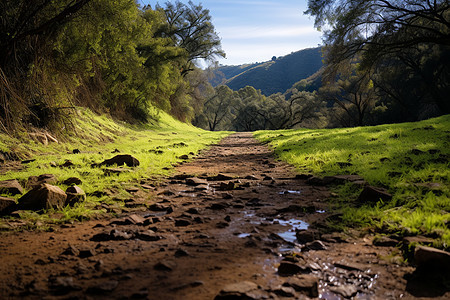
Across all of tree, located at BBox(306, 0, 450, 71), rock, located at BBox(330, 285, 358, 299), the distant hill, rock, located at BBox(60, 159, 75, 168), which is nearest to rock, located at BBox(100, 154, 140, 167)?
rock, located at BBox(60, 159, 75, 168)

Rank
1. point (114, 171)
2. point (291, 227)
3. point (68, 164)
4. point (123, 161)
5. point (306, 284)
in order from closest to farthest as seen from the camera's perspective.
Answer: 1. point (306, 284)
2. point (291, 227)
3. point (114, 171)
4. point (68, 164)
5. point (123, 161)

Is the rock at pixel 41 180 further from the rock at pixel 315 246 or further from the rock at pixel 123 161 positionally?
the rock at pixel 315 246

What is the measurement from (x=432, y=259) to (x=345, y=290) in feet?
2.50

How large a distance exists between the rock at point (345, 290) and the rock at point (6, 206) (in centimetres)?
383

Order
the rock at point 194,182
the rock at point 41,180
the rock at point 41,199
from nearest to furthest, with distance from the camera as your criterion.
A: the rock at point 41,199 → the rock at point 41,180 → the rock at point 194,182

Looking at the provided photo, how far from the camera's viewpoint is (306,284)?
76.5 inches

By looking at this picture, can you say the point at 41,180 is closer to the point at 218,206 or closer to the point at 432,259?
the point at 218,206

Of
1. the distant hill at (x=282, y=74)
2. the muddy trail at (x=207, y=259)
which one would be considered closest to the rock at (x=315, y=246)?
the muddy trail at (x=207, y=259)

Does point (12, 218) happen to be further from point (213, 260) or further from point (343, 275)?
point (343, 275)

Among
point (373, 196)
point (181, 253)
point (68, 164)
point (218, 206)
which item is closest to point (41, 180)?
point (68, 164)

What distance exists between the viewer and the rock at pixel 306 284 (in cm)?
188

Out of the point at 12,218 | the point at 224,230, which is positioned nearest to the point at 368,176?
the point at 224,230

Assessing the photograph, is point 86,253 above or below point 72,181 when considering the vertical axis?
below

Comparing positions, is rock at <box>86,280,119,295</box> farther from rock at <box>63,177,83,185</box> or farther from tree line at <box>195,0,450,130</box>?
tree line at <box>195,0,450,130</box>
